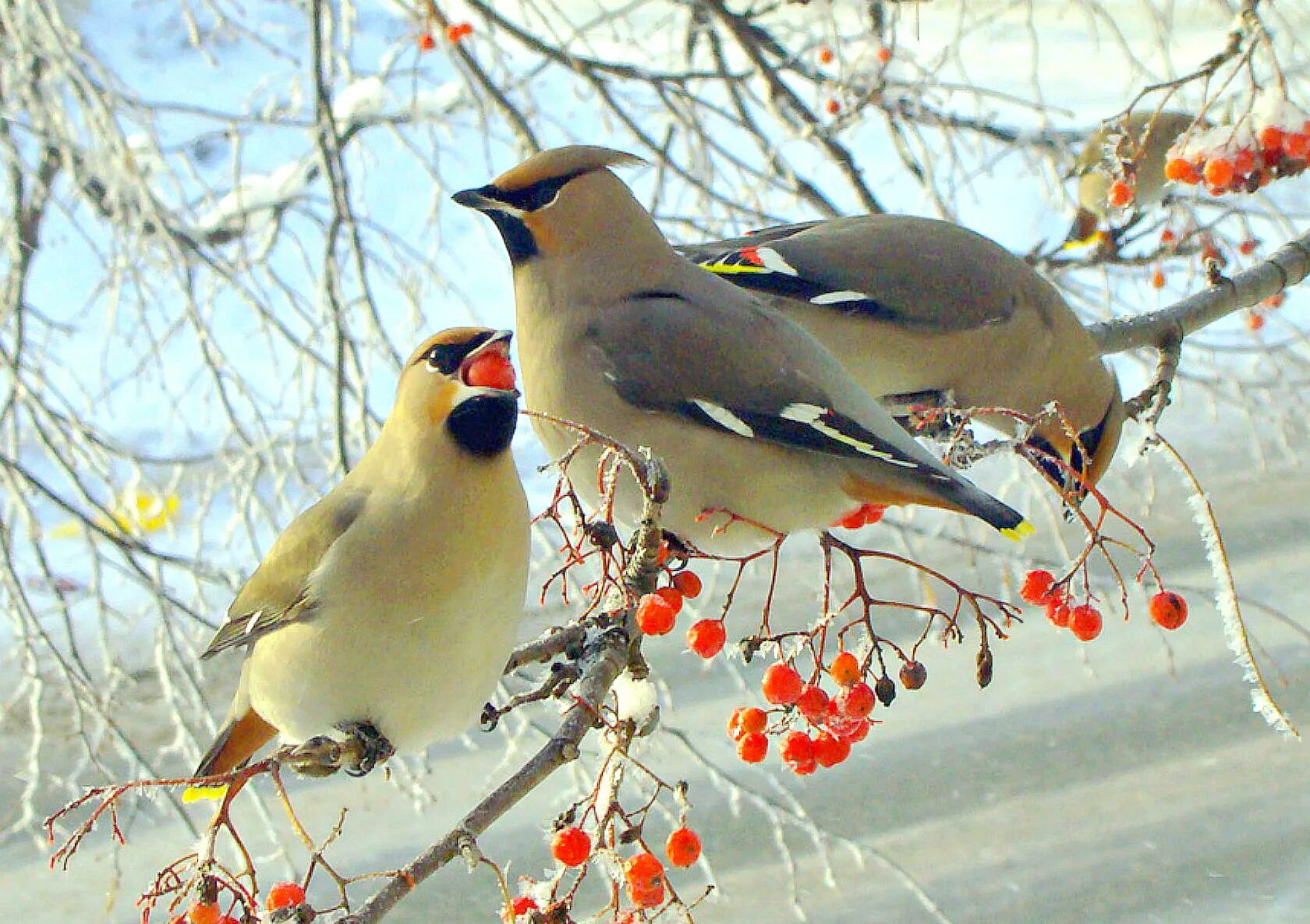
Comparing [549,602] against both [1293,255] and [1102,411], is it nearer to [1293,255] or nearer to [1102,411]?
[1102,411]

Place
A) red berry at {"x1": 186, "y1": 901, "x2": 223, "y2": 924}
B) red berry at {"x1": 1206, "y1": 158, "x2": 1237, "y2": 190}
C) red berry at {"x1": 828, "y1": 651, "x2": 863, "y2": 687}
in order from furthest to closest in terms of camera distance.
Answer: red berry at {"x1": 1206, "y1": 158, "x2": 1237, "y2": 190}, red berry at {"x1": 828, "y1": 651, "x2": 863, "y2": 687}, red berry at {"x1": 186, "y1": 901, "x2": 223, "y2": 924}

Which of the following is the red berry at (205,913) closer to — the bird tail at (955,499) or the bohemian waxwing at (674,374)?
the bohemian waxwing at (674,374)

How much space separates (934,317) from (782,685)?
122 centimetres

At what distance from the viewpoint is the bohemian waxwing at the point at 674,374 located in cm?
187

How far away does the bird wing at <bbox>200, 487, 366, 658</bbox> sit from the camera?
1.79m

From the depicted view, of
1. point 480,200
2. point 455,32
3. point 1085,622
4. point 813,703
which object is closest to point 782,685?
point 813,703

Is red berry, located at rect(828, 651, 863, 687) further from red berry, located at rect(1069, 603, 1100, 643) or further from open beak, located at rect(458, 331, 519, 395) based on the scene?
open beak, located at rect(458, 331, 519, 395)

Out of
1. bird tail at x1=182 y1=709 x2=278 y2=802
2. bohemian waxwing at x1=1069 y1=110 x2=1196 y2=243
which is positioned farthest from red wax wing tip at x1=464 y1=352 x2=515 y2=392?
bohemian waxwing at x1=1069 y1=110 x2=1196 y2=243

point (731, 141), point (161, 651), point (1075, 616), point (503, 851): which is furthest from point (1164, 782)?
point (731, 141)

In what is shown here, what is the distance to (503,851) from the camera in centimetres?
427

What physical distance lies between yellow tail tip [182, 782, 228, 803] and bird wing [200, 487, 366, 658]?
0.54 ft

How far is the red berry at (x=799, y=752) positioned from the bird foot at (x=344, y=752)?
0.45 metres

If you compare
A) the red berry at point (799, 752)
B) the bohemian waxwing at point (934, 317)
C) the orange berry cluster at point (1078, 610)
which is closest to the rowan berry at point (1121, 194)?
the bohemian waxwing at point (934, 317)

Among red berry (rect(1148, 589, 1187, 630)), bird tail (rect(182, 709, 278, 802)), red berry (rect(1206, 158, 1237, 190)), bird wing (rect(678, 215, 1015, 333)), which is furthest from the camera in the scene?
red berry (rect(1206, 158, 1237, 190))
